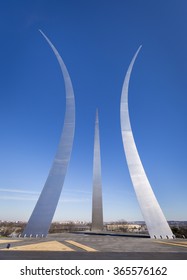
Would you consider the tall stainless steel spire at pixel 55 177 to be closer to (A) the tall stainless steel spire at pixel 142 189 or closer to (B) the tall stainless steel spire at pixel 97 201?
(A) the tall stainless steel spire at pixel 142 189

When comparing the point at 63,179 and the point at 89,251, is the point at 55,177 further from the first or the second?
the point at 89,251

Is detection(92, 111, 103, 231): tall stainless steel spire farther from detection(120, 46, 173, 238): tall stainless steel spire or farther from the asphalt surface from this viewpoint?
the asphalt surface

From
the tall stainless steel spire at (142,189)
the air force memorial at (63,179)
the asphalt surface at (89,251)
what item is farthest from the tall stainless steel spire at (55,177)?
the asphalt surface at (89,251)

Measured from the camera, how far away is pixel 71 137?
23.3 m

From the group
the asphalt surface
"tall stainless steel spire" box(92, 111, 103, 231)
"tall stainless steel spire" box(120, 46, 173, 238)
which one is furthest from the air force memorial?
"tall stainless steel spire" box(92, 111, 103, 231)

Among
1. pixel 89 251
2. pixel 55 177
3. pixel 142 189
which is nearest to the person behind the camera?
pixel 89 251

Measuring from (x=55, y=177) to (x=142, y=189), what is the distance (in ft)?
23.6

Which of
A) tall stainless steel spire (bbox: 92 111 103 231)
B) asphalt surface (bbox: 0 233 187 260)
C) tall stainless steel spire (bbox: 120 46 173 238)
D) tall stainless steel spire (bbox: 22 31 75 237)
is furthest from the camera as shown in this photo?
tall stainless steel spire (bbox: 92 111 103 231)

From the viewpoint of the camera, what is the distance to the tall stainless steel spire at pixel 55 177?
18797 mm

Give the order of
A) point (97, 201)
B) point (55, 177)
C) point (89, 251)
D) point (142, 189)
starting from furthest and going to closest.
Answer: point (97, 201) → point (55, 177) → point (142, 189) → point (89, 251)

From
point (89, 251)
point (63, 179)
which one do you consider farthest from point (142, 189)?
point (89, 251)

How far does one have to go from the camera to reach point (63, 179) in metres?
20.9

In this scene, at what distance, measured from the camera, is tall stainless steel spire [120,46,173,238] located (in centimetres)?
1862
